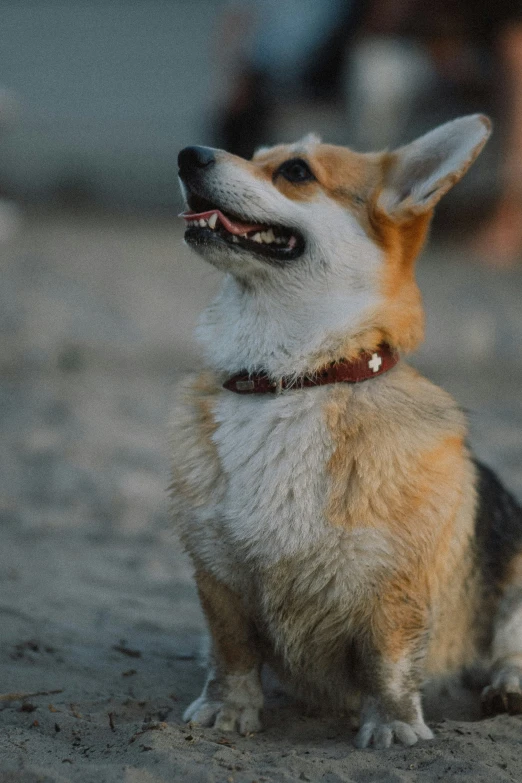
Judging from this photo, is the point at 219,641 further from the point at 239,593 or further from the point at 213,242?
the point at 213,242

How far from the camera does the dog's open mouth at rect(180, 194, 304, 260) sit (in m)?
3.13

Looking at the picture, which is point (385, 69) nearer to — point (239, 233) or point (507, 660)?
point (239, 233)

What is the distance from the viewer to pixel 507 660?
331 centimetres

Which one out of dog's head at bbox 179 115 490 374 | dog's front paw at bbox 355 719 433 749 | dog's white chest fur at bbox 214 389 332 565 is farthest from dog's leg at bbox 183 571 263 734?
dog's head at bbox 179 115 490 374

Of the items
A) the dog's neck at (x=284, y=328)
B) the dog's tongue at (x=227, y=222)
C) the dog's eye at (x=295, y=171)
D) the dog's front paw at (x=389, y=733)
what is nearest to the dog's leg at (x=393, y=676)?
the dog's front paw at (x=389, y=733)

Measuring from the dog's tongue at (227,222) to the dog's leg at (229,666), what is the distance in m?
1.11

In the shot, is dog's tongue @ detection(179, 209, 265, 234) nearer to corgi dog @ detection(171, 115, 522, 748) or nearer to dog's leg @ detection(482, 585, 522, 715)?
corgi dog @ detection(171, 115, 522, 748)

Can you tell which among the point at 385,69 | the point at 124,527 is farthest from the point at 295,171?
the point at 385,69

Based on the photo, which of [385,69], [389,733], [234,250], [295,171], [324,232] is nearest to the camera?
[389,733]

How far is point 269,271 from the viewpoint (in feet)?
10.4

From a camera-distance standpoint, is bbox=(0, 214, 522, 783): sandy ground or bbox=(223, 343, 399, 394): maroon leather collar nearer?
bbox=(0, 214, 522, 783): sandy ground

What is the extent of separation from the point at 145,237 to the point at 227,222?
28.5 ft

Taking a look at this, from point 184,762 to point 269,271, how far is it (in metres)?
1.52

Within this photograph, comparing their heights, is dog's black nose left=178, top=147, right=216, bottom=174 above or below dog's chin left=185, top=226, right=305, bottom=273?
above
